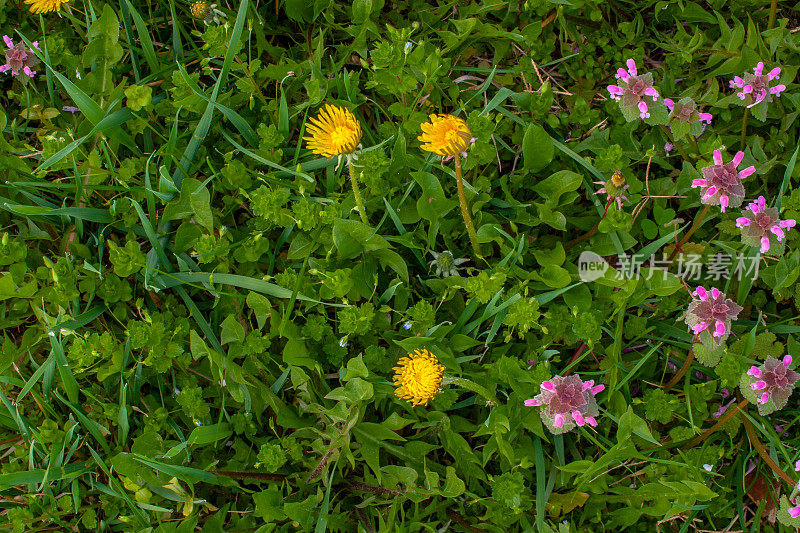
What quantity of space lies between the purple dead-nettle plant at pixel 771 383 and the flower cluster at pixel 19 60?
9.75ft

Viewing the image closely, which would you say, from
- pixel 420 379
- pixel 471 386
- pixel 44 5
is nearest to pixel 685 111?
pixel 471 386

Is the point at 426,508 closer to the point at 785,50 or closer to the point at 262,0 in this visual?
the point at 262,0

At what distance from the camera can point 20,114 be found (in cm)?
266

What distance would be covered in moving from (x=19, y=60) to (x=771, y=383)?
3.10m

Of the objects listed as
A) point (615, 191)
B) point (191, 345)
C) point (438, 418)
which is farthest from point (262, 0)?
point (438, 418)

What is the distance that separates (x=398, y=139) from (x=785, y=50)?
1.69 m

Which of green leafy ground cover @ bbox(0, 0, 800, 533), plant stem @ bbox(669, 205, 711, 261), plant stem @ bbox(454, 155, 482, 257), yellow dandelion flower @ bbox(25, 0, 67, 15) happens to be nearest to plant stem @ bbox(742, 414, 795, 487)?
green leafy ground cover @ bbox(0, 0, 800, 533)

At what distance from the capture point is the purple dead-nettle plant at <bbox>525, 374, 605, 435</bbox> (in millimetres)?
1997

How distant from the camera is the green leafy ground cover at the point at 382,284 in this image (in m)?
2.24

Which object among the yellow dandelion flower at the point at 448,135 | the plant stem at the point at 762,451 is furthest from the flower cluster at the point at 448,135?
the plant stem at the point at 762,451

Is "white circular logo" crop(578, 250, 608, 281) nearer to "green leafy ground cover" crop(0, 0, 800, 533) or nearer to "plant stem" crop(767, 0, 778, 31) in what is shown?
"green leafy ground cover" crop(0, 0, 800, 533)

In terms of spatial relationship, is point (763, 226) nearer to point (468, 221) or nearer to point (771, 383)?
point (771, 383)

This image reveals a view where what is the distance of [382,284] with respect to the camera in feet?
8.08

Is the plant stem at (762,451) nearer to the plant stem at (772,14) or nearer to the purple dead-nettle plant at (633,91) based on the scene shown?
the purple dead-nettle plant at (633,91)
